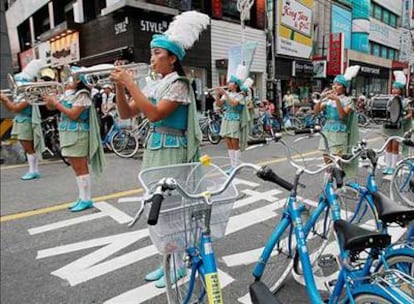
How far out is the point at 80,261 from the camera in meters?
3.32

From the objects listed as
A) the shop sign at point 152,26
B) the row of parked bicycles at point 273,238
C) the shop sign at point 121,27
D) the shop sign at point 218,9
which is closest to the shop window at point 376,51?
the row of parked bicycles at point 273,238

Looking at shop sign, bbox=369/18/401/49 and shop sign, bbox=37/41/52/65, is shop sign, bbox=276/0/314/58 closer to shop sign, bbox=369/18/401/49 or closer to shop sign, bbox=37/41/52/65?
shop sign, bbox=369/18/401/49

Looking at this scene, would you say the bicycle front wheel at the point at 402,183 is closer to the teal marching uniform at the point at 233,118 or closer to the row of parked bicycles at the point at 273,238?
the row of parked bicycles at the point at 273,238

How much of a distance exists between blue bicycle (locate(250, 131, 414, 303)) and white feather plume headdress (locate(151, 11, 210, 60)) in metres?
1.14

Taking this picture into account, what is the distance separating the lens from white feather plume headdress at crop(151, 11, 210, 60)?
232 centimetres

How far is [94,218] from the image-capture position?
4.37 m

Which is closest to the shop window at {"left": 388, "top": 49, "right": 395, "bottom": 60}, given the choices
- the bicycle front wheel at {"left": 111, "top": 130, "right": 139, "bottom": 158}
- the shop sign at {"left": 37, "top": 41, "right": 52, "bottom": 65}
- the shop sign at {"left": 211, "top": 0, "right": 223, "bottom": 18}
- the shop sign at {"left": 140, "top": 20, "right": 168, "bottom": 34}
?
the shop sign at {"left": 211, "top": 0, "right": 223, "bottom": 18}

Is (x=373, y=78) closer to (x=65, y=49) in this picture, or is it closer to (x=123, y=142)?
(x=123, y=142)

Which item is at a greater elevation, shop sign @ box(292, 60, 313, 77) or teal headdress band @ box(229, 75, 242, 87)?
teal headdress band @ box(229, 75, 242, 87)

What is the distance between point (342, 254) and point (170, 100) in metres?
1.37

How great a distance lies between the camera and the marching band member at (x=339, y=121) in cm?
297

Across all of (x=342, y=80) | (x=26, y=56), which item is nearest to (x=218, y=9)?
(x=342, y=80)

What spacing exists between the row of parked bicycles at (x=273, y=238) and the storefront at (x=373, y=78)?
0.46 m

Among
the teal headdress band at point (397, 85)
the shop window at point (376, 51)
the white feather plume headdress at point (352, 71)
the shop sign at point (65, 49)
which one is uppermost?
the shop sign at point (65, 49)
